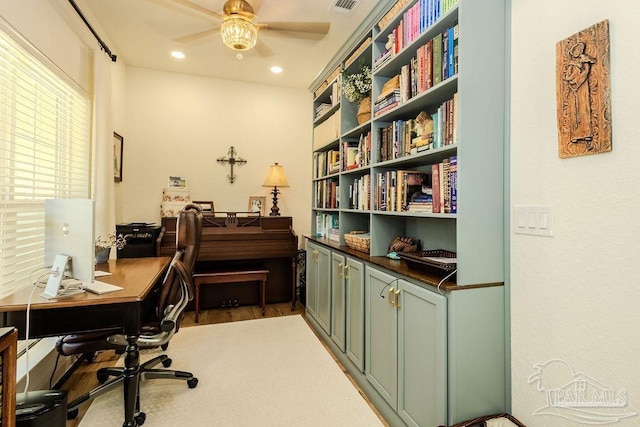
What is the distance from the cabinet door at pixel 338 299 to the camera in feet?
7.74

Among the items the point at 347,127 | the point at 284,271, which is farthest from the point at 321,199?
the point at 284,271

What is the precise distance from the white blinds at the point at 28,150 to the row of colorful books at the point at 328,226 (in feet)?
7.05

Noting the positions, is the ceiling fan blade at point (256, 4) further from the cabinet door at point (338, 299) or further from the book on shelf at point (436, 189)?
the cabinet door at point (338, 299)

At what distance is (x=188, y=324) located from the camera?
10.4ft

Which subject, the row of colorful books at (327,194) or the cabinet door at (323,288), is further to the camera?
the row of colorful books at (327,194)

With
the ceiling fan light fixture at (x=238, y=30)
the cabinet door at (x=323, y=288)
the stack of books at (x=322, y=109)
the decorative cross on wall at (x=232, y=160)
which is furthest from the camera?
the decorative cross on wall at (x=232, y=160)

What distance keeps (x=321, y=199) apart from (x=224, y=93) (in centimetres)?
206

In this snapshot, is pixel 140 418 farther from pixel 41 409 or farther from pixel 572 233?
pixel 572 233

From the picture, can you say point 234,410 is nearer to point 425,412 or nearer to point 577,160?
Result: point 425,412

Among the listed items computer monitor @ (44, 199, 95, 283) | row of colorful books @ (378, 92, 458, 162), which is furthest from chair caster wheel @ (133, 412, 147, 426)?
row of colorful books @ (378, 92, 458, 162)

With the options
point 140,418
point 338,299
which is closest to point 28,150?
point 140,418

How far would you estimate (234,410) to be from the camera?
5.96 ft

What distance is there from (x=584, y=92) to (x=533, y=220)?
0.52 m

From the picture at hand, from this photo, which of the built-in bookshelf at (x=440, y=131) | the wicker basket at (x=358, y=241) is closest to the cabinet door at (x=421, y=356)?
the built-in bookshelf at (x=440, y=131)
